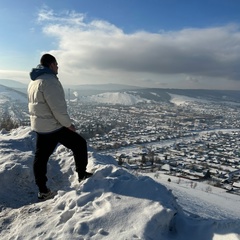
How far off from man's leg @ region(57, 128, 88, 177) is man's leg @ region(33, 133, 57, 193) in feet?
0.41

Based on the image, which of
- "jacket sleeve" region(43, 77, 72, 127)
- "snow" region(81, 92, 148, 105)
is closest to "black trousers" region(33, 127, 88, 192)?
"jacket sleeve" region(43, 77, 72, 127)

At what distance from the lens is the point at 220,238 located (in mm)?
2885

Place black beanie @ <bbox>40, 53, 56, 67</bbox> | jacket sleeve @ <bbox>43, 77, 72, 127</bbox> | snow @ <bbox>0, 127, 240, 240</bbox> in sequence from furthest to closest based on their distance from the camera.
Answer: black beanie @ <bbox>40, 53, 56, 67</bbox>
jacket sleeve @ <bbox>43, 77, 72, 127</bbox>
snow @ <bbox>0, 127, 240, 240</bbox>

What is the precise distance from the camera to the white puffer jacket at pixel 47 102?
366 centimetres

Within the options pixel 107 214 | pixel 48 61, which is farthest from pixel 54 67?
pixel 107 214

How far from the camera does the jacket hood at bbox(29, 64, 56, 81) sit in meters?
3.73

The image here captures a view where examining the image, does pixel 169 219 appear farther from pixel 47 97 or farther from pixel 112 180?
pixel 47 97

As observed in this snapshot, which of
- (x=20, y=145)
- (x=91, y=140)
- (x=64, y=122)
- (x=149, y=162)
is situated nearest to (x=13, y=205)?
(x=64, y=122)

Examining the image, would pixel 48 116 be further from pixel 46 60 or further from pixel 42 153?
pixel 46 60

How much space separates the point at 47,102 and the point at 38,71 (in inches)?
15.6

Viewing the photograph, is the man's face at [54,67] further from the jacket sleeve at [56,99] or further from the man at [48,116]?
the jacket sleeve at [56,99]

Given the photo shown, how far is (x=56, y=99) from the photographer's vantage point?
3.67 meters

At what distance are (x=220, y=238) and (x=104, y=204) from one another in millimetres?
1240

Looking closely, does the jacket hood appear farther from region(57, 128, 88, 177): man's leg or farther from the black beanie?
region(57, 128, 88, 177): man's leg
